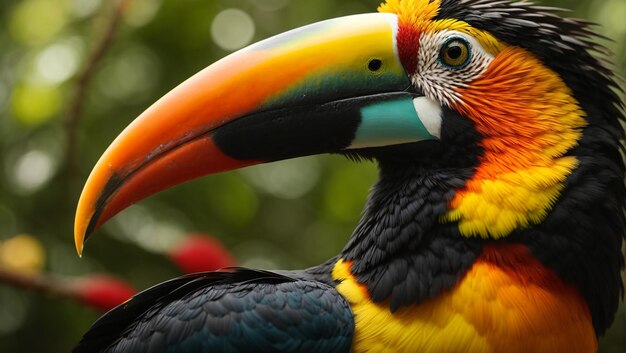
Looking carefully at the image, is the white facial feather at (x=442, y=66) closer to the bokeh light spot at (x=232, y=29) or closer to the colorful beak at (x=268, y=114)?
the colorful beak at (x=268, y=114)

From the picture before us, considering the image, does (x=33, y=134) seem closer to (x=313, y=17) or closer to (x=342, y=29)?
(x=313, y=17)

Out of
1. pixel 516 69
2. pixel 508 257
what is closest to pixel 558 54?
pixel 516 69

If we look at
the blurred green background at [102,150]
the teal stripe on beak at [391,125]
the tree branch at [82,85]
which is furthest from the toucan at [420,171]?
the blurred green background at [102,150]

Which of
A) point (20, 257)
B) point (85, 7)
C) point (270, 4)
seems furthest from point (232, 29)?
point (20, 257)

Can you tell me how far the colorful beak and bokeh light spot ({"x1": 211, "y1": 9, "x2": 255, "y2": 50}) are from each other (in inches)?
96.7

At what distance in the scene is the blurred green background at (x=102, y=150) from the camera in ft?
13.7

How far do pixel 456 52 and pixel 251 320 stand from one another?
79cm

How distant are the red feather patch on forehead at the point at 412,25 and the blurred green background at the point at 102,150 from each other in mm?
2096

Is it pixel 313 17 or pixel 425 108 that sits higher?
pixel 425 108

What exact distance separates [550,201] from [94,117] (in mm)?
3117

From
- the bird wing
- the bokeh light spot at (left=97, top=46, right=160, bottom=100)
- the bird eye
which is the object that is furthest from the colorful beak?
the bokeh light spot at (left=97, top=46, right=160, bottom=100)

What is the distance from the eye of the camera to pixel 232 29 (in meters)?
4.55

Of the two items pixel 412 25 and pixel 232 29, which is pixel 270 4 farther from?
pixel 412 25

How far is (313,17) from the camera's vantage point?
4500 millimetres
